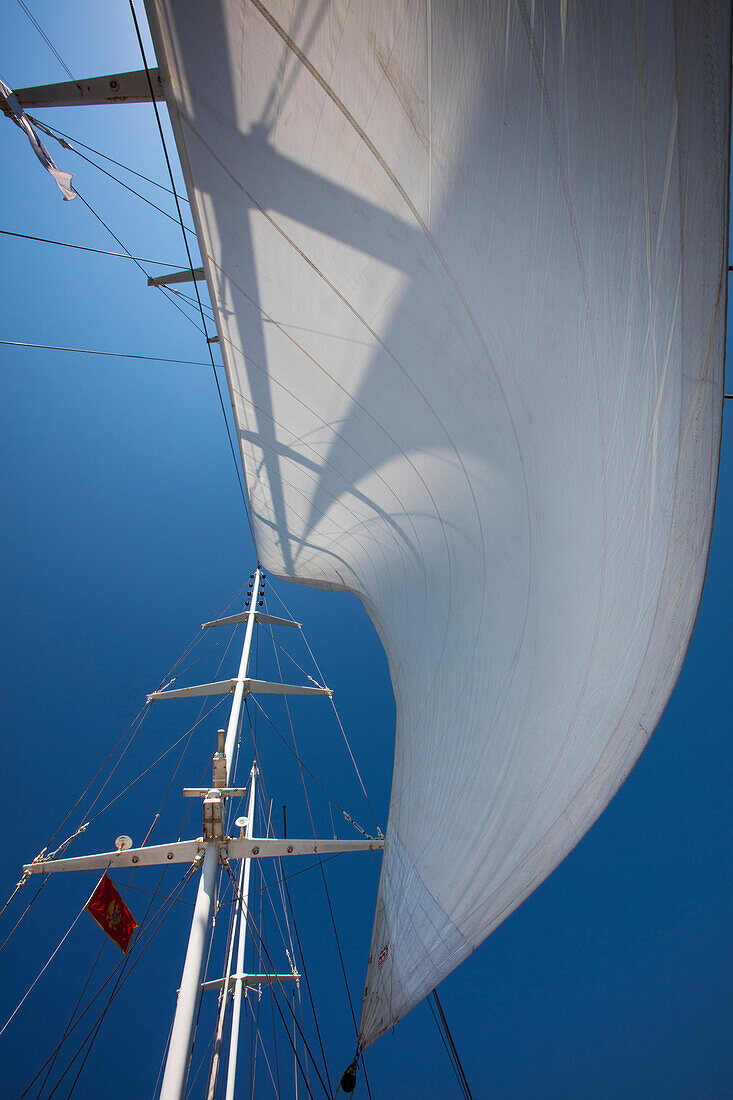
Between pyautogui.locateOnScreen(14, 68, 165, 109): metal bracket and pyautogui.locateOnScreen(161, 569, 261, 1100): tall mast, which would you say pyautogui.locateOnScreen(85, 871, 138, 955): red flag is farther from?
pyautogui.locateOnScreen(14, 68, 165, 109): metal bracket

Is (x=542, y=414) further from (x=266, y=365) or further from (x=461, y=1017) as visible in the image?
(x=461, y=1017)

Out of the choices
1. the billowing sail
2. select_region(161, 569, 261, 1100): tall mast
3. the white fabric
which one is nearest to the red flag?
select_region(161, 569, 261, 1100): tall mast

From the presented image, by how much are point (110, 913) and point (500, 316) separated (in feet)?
13.7

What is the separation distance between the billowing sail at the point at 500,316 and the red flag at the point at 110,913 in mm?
1834

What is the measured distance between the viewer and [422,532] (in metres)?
3.01

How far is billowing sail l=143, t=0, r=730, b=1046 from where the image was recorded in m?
1.03

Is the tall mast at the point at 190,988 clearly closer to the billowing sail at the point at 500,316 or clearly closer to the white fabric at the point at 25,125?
the billowing sail at the point at 500,316

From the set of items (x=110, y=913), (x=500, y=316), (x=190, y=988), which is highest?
(x=500, y=316)

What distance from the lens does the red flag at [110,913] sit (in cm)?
329

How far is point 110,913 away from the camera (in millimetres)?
3395

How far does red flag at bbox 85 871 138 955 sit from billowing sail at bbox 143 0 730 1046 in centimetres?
183

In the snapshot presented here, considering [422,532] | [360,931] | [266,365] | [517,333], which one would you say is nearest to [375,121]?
[517,333]

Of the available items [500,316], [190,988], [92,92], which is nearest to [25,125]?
[92,92]

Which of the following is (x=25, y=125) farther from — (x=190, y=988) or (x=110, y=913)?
(x=190, y=988)
